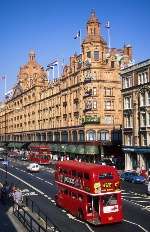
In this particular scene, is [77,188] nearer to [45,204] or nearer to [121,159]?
[45,204]

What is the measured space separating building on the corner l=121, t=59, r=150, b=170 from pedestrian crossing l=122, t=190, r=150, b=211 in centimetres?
2414

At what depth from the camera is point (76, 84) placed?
100 m

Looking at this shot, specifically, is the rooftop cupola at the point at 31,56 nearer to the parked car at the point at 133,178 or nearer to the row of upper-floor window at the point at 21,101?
the row of upper-floor window at the point at 21,101

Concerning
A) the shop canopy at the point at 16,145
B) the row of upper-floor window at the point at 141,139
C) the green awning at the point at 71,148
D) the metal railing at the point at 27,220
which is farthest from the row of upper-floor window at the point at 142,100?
the shop canopy at the point at 16,145

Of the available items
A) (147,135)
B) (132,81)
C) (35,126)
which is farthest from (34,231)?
(35,126)

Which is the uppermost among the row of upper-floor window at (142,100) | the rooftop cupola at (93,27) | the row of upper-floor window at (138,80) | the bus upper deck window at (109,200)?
the rooftop cupola at (93,27)

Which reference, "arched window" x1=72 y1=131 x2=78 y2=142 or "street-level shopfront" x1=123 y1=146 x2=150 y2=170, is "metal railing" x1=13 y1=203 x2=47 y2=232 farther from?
"arched window" x1=72 y1=131 x2=78 y2=142

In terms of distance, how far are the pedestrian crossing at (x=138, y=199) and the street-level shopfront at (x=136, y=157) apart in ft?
77.7

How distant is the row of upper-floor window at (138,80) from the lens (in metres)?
70.4

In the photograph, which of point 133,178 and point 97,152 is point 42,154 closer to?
point 97,152

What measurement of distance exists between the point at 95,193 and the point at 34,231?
5.70 metres

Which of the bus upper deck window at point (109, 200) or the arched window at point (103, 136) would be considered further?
the arched window at point (103, 136)

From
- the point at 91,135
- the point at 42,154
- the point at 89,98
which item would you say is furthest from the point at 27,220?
the point at 89,98

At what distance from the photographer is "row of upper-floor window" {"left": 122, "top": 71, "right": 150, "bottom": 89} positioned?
7044cm
